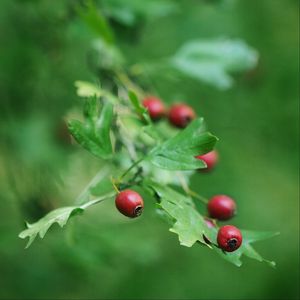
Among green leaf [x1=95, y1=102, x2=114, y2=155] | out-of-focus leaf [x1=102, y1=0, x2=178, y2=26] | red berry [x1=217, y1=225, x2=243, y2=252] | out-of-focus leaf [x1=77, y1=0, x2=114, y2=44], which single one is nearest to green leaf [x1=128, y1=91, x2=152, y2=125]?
green leaf [x1=95, y1=102, x2=114, y2=155]

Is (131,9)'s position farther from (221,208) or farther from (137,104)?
(221,208)

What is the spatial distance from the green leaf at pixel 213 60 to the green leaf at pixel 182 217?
2.90ft

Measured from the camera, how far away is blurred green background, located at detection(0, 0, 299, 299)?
2.39m

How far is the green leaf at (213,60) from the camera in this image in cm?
203

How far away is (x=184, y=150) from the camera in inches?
48.9

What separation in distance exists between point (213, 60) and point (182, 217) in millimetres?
1037

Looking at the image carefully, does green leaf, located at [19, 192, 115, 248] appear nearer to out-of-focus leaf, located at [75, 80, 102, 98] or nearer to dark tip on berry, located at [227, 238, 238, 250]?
dark tip on berry, located at [227, 238, 238, 250]

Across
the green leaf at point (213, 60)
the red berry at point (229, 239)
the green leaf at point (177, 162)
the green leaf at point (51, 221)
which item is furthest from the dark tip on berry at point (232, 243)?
the green leaf at point (213, 60)

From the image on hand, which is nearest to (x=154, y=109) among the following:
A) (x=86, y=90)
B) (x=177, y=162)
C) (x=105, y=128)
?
(x=86, y=90)

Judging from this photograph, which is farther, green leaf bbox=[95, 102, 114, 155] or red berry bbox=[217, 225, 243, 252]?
green leaf bbox=[95, 102, 114, 155]

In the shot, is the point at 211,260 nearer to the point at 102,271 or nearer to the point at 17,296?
the point at 102,271

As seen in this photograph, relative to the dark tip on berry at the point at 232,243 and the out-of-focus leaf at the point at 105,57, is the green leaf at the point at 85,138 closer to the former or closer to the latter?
the dark tip on berry at the point at 232,243

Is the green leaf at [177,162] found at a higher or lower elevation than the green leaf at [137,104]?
lower

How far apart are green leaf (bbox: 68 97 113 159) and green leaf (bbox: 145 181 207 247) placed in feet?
0.54
